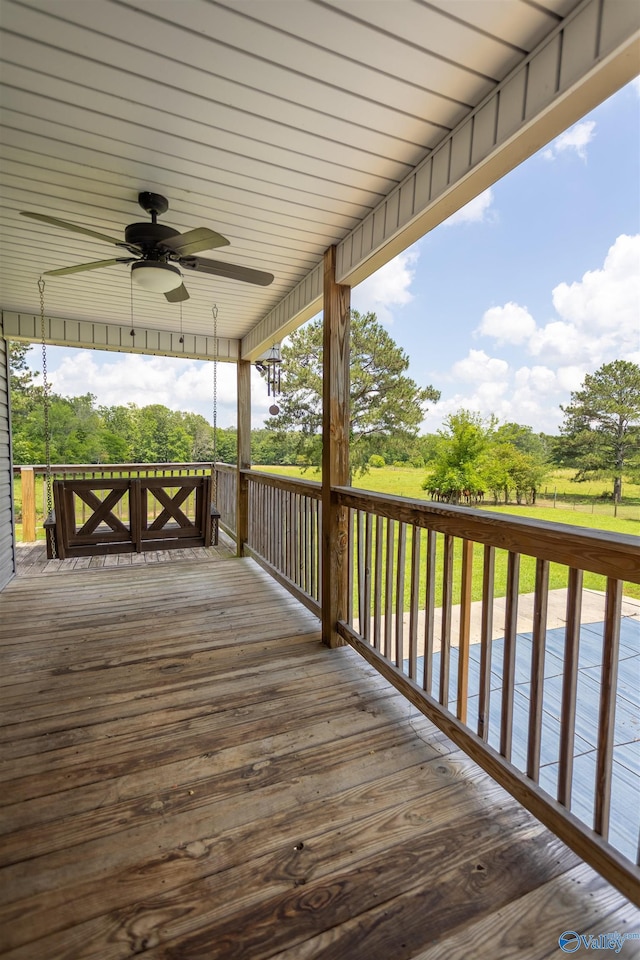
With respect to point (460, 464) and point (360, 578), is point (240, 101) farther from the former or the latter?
point (460, 464)

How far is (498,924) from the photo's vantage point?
1.08 meters

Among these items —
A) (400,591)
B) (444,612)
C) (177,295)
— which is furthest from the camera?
(177,295)

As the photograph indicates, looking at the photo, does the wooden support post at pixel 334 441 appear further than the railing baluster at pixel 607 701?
Yes

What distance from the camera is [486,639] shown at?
63.2 inches

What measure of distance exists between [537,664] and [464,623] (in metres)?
0.41

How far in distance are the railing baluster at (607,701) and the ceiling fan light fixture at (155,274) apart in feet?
7.98

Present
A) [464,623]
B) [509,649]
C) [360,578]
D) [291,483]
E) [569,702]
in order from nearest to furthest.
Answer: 1. [569,702]
2. [509,649]
3. [464,623]
4. [360,578]
5. [291,483]

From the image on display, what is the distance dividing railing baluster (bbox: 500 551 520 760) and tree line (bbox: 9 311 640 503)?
1387mm

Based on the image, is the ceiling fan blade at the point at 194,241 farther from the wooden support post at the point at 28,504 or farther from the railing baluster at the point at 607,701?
the wooden support post at the point at 28,504

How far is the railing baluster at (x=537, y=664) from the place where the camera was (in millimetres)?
1372

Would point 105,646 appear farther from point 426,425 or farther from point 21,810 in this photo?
point 426,425

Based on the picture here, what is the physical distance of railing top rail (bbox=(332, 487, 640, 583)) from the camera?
1.10m

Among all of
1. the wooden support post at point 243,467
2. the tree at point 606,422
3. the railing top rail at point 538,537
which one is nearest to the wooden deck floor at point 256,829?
the railing top rail at point 538,537

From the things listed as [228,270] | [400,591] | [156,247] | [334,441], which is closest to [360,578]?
[400,591]
